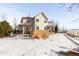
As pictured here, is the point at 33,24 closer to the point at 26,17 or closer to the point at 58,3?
the point at 26,17

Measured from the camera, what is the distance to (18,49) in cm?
155

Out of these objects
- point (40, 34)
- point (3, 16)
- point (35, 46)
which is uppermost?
point (3, 16)

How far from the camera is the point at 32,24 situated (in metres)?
1.58

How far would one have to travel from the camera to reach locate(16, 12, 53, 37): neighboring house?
5.09 ft

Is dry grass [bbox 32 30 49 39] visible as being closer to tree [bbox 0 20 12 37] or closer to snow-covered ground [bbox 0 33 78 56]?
snow-covered ground [bbox 0 33 78 56]

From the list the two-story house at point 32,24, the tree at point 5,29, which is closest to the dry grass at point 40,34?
the two-story house at point 32,24

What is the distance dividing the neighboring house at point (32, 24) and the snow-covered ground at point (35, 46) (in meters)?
0.08

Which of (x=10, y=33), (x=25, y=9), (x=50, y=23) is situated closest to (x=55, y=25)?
(x=50, y=23)

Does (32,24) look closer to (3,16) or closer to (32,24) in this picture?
(32,24)

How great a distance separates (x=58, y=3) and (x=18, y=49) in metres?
0.56

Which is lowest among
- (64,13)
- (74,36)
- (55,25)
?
(74,36)

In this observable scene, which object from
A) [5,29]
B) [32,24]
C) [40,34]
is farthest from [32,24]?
[5,29]

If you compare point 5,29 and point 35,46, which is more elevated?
point 5,29

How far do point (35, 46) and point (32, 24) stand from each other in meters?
0.21
